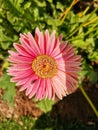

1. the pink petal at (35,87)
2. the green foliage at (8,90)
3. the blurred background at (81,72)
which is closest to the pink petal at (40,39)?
the pink petal at (35,87)

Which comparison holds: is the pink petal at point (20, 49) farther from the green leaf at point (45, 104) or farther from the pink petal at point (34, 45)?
the green leaf at point (45, 104)

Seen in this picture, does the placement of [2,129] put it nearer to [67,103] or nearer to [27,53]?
[67,103]

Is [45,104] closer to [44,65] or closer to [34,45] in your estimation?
[44,65]

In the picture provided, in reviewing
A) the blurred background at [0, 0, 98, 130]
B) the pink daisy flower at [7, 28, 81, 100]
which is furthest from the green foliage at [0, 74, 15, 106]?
the pink daisy flower at [7, 28, 81, 100]

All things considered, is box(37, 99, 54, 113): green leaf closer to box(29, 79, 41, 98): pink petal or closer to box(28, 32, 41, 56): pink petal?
box(29, 79, 41, 98): pink petal

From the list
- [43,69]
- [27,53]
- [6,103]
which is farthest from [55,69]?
[6,103]

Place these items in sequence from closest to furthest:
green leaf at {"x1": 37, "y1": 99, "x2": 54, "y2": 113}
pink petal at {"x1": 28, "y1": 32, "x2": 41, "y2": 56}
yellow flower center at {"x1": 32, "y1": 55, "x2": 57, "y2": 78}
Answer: pink petal at {"x1": 28, "y1": 32, "x2": 41, "y2": 56} → yellow flower center at {"x1": 32, "y1": 55, "x2": 57, "y2": 78} → green leaf at {"x1": 37, "y1": 99, "x2": 54, "y2": 113}
